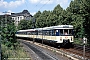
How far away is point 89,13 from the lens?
79.3 ft

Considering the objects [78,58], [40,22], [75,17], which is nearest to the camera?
[78,58]

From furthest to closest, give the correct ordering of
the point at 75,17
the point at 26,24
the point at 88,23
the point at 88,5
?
the point at 26,24, the point at 75,17, the point at 88,23, the point at 88,5

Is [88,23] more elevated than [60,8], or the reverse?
[60,8]

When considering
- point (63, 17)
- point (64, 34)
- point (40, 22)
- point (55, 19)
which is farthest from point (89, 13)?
point (40, 22)

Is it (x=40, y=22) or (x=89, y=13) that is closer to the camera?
(x=89, y=13)

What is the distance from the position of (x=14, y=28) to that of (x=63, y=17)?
27.4 m

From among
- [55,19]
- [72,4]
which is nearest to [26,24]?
[55,19]

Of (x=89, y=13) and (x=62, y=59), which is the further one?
(x=89, y=13)

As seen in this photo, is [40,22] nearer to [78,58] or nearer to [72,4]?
[72,4]

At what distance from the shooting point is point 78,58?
2008 centimetres

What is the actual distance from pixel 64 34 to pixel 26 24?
71.8m

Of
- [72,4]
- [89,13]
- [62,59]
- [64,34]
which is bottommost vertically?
[62,59]

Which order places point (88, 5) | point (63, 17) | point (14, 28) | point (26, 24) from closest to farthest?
point (88, 5) < point (14, 28) < point (63, 17) < point (26, 24)

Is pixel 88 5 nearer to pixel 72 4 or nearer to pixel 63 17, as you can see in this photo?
pixel 72 4
